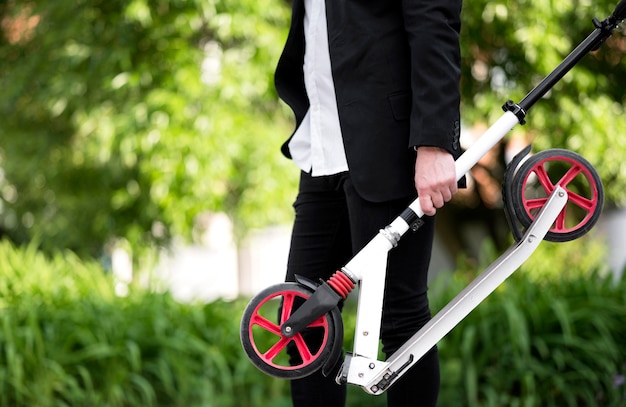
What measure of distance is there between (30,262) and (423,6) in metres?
3.49

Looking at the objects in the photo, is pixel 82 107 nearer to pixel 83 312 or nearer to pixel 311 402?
pixel 83 312

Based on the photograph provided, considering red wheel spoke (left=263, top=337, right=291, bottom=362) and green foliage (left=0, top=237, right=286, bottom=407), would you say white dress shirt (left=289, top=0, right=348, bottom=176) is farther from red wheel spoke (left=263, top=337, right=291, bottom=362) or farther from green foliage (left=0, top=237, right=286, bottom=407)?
green foliage (left=0, top=237, right=286, bottom=407)

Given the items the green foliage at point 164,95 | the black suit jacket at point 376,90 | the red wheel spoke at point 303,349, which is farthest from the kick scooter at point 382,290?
the green foliage at point 164,95

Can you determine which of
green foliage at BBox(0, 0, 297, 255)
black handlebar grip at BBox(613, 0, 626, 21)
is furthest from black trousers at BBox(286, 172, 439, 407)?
green foliage at BBox(0, 0, 297, 255)

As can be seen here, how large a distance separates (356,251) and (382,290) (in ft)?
0.51

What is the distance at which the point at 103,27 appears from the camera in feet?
16.3

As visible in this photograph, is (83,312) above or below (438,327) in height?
below

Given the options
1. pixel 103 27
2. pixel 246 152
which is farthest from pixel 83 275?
pixel 103 27

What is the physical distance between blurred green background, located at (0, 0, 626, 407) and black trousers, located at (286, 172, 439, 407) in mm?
1356

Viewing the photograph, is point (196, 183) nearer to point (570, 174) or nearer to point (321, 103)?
point (321, 103)

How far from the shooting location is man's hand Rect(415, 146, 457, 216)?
5.61ft

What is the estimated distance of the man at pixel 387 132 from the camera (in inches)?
67.8

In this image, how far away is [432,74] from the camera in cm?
172

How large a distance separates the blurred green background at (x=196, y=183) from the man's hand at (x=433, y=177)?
1655 millimetres
